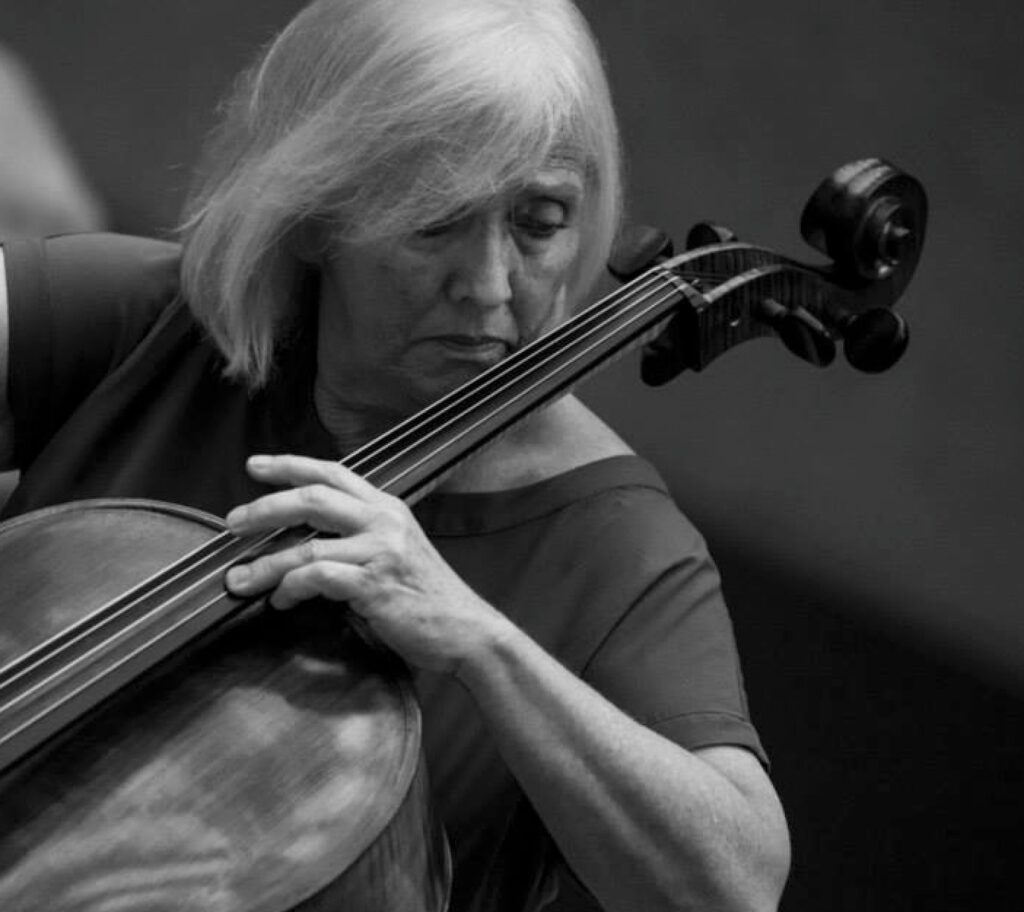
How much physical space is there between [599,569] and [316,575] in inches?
10.6

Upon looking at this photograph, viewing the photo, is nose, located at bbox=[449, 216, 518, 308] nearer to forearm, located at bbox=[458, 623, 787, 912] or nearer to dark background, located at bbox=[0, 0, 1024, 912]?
forearm, located at bbox=[458, 623, 787, 912]

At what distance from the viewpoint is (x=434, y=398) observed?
3.86 feet

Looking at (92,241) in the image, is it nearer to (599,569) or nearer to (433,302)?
(433,302)

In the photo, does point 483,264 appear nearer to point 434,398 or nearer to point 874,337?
point 434,398

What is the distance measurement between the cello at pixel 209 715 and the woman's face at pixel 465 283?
0.11 feet

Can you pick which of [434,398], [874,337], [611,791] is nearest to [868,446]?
[874,337]

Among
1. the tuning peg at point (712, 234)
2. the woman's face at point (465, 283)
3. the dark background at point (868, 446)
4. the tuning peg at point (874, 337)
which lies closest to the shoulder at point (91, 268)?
the woman's face at point (465, 283)

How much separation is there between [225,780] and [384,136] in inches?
17.3

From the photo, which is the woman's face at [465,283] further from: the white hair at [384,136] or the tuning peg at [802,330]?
the tuning peg at [802,330]

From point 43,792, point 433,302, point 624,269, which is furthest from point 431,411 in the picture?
point 43,792

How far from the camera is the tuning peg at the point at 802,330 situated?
1.27m

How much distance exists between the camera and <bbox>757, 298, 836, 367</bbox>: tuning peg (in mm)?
1271

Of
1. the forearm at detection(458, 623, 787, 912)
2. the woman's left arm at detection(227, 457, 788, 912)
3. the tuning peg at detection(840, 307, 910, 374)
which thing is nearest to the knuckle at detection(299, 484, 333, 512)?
the woman's left arm at detection(227, 457, 788, 912)

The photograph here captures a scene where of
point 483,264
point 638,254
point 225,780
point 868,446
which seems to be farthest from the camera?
point 868,446
